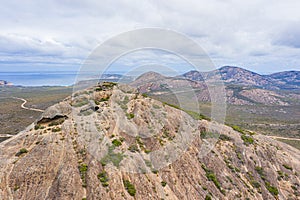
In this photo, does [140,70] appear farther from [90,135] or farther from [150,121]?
[90,135]

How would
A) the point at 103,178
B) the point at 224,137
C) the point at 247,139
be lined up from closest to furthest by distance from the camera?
the point at 103,178
the point at 224,137
the point at 247,139

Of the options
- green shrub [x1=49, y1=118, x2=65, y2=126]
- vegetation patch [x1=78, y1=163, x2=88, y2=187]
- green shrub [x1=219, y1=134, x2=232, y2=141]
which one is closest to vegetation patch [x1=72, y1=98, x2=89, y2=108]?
green shrub [x1=49, y1=118, x2=65, y2=126]

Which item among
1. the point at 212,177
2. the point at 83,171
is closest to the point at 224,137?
the point at 212,177

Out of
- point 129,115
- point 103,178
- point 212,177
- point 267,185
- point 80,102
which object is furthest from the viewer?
point 267,185

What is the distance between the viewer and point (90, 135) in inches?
1093

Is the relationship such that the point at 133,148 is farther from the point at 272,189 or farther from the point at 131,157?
the point at 272,189

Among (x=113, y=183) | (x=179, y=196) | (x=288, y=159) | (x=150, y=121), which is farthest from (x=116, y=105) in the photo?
(x=288, y=159)

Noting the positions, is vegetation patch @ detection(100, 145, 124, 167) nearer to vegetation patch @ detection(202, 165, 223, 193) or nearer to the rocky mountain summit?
the rocky mountain summit

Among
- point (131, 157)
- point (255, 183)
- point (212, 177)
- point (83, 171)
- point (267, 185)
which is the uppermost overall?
point (131, 157)

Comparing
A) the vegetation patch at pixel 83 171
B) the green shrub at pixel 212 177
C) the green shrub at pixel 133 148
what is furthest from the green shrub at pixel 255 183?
the vegetation patch at pixel 83 171

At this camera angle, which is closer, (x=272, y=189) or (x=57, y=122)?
(x=57, y=122)

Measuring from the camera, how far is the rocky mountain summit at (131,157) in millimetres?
23141

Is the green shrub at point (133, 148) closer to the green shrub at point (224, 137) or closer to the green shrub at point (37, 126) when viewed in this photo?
the green shrub at point (37, 126)

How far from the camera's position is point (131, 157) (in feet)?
86.7
